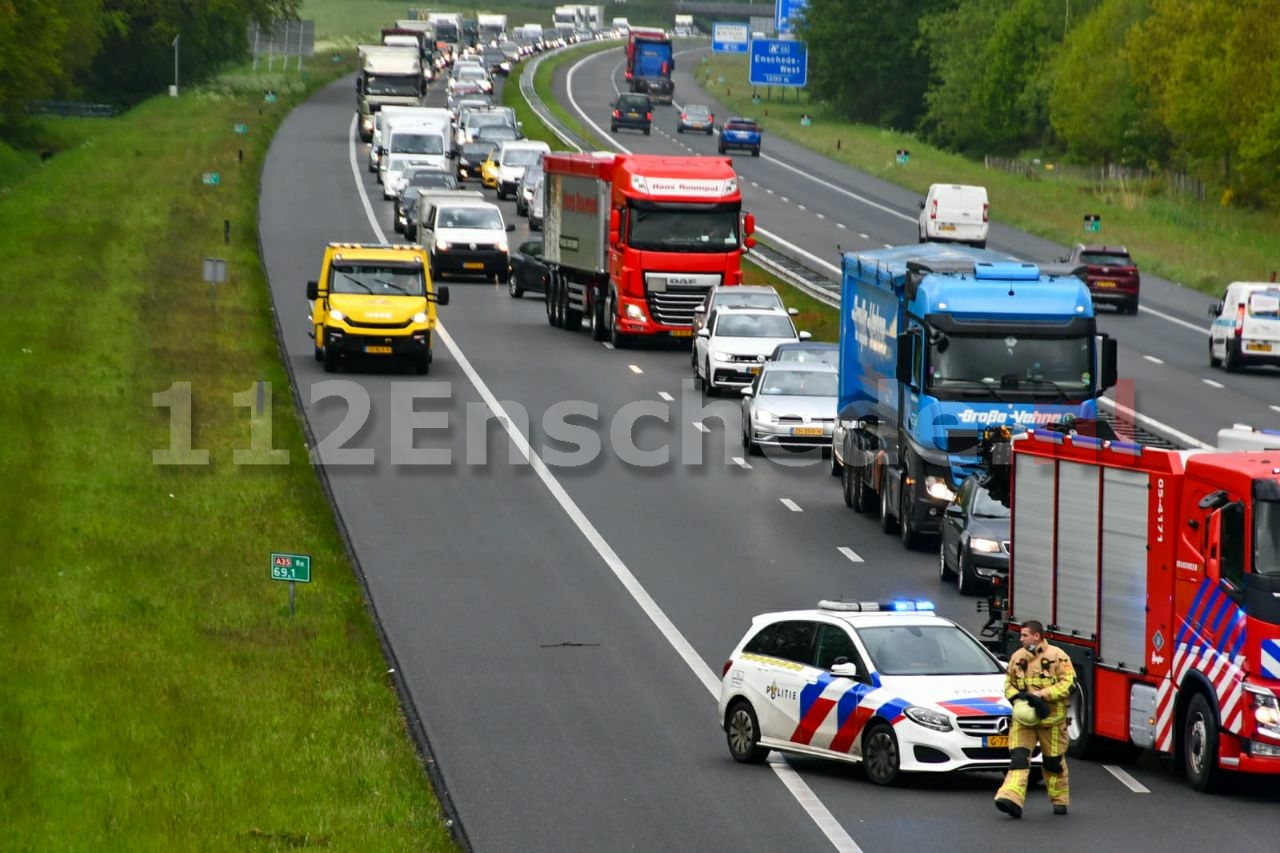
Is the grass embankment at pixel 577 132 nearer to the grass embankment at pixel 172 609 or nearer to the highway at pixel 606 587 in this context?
the highway at pixel 606 587

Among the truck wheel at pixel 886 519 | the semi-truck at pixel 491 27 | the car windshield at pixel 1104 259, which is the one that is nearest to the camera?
the truck wheel at pixel 886 519

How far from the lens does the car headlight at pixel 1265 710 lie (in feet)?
53.9

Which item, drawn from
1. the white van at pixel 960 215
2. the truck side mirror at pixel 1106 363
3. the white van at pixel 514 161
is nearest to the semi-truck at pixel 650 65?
the white van at pixel 514 161

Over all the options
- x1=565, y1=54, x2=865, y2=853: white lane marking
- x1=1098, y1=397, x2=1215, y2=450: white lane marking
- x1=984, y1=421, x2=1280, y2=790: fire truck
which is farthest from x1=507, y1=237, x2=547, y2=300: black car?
x1=984, y1=421, x2=1280, y2=790: fire truck

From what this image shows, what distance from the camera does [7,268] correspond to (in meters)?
55.9

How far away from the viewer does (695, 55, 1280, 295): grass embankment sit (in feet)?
237

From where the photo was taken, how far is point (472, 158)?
3376 inches

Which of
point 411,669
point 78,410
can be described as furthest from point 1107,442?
point 78,410

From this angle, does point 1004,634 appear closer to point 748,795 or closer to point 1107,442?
point 1107,442

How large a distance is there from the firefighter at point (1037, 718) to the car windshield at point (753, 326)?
26.6m

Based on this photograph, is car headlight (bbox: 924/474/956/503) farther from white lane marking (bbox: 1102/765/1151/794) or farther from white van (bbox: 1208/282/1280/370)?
white van (bbox: 1208/282/1280/370)

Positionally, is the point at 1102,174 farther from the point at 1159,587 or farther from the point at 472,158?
the point at 1159,587

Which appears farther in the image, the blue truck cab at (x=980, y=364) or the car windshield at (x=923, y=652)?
the blue truck cab at (x=980, y=364)

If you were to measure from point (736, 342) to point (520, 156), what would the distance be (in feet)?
126
